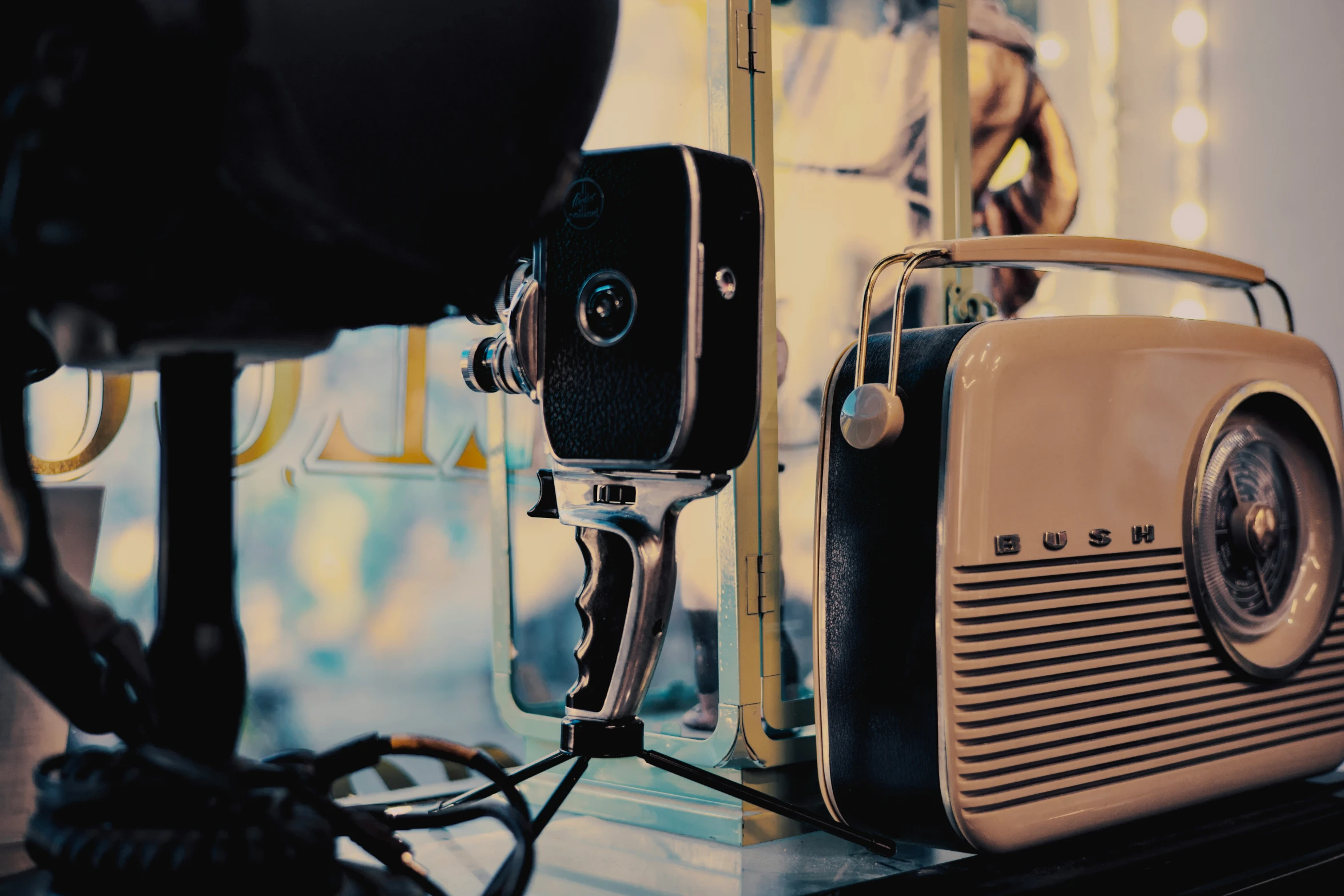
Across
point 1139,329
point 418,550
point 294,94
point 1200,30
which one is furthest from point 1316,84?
point 294,94

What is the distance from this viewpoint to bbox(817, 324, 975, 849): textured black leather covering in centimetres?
65

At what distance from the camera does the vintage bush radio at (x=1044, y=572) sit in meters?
0.65

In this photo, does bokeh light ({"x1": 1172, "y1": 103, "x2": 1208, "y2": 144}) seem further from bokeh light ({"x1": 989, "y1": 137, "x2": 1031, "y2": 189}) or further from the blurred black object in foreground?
the blurred black object in foreground

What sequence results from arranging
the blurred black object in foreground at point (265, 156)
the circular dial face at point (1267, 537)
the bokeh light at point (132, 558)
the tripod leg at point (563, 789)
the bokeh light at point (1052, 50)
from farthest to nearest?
1. the bokeh light at point (1052, 50)
2. the bokeh light at point (132, 558)
3. the circular dial face at point (1267, 537)
4. the tripod leg at point (563, 789)
5. the blurred black object in foreground at point (265, 156)

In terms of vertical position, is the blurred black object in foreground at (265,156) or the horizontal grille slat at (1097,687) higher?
the blurred black object in foreground at (265,156)

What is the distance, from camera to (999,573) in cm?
65

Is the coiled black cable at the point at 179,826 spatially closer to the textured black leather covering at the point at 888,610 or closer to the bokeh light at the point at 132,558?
the textured black leather covering at the point at 888,610

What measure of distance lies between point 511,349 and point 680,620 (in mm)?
321

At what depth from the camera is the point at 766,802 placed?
68 cm

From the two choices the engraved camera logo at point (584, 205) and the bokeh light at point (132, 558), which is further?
the bokeh light at point (132, 558)

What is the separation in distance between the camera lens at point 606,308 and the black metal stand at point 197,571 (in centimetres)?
21

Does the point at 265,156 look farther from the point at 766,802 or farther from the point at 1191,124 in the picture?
the point at 1191,124

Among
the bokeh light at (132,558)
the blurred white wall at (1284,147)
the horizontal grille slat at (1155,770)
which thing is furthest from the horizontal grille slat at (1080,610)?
the blurred white wall at (1284,147)

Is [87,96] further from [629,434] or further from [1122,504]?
[1122,504]
